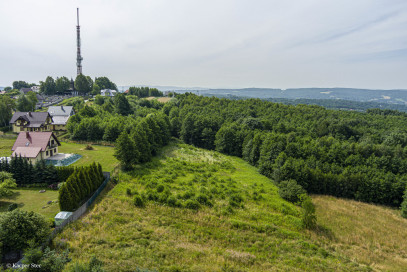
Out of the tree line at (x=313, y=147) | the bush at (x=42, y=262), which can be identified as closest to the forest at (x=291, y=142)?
the tree line at (x=313, y=147)

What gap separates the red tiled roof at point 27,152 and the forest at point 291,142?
1334 centimetres

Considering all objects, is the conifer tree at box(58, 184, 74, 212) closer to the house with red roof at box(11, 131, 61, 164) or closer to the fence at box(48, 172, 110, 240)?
the fence at box(48, 172, 110, 240)

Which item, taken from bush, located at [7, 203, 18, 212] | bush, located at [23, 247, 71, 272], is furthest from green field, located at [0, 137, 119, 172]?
bush, located at [23, 247, 71, 272]

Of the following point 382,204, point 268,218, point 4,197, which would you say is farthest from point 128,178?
point 382,204

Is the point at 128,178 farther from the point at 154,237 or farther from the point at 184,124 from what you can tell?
the point at 184,124

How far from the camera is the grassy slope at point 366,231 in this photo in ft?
76.4

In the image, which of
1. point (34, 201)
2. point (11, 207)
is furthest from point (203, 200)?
point (11, 207)

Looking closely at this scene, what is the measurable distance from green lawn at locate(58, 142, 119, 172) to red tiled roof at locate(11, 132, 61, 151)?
6.40 m

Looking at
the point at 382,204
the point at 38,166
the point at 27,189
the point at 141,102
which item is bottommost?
the point at 382,204

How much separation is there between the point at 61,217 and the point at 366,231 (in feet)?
123

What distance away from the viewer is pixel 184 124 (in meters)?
72.4

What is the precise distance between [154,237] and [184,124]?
175 feet

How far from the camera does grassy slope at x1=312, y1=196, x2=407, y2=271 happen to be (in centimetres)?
2330

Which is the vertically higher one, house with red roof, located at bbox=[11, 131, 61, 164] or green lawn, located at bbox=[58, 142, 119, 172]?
house with red roof, located at bbox=[11, 131, 61, 164]
